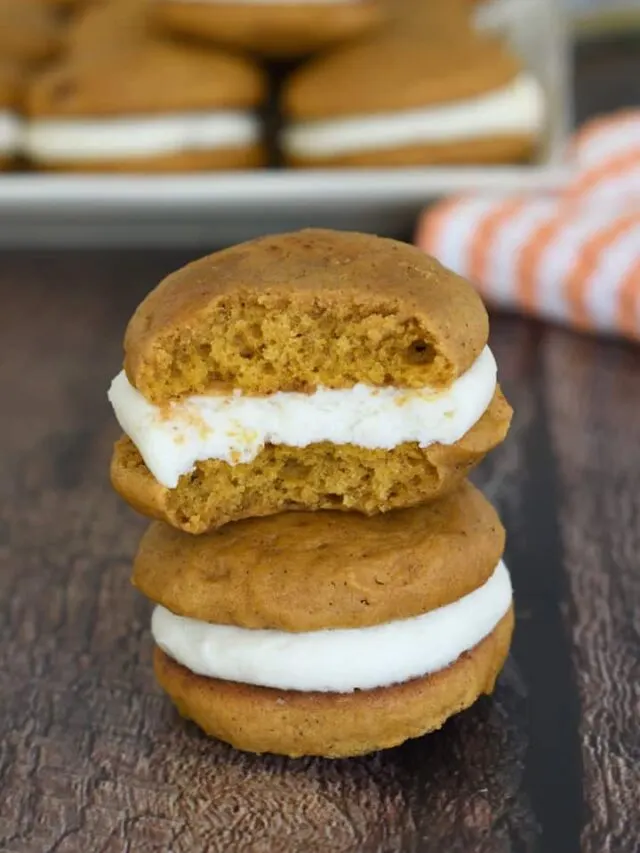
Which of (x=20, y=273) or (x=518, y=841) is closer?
(x=518, y=841)

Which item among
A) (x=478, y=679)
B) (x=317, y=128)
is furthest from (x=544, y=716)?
(x=317, y=128)

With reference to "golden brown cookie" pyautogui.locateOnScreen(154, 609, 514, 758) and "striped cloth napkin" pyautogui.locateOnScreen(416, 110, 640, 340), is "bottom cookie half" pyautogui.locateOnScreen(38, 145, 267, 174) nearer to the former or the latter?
"striped cloth napkin" pyautogui.locateOnScreen(416, 110, 640, 340)

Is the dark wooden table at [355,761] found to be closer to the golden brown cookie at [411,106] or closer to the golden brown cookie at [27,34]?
the golden brown cookie at [411,106]

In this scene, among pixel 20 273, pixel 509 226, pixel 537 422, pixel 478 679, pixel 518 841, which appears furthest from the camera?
pixel 20 273

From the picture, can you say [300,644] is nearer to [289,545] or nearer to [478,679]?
[289,545]

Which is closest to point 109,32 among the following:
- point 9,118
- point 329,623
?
point 9,118

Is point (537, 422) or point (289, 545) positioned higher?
point (289, 545)

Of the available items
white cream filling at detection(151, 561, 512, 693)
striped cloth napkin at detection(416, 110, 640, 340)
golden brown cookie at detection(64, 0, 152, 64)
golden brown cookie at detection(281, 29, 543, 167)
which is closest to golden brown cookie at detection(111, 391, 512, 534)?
white cream filling at detection(151, 561, 512, 693)

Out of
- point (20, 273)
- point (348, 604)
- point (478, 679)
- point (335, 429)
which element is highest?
point (335, 429)
